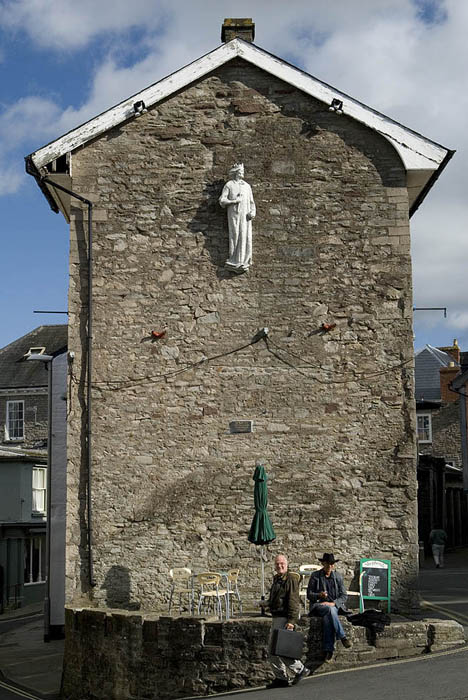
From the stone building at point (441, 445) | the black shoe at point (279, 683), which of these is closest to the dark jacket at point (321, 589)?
the black shoe at point (279, 683)

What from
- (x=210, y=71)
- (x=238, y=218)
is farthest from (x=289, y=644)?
(x=210, y=71)

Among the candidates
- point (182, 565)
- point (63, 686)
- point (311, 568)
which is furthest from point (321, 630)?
point (63, 686)

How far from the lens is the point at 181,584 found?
46.3ft

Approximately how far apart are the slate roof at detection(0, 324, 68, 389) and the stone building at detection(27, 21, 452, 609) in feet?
96.1

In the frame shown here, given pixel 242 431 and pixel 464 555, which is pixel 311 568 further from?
pixel 464 555

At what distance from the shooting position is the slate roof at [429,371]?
47.8 meters

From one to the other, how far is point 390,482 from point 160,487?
11.9 feet

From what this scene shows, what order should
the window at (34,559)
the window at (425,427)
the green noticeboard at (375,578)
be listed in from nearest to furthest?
the green noticeboard at (375,578), the window at (34,559), the window at (425,427)

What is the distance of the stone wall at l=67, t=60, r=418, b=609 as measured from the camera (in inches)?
567

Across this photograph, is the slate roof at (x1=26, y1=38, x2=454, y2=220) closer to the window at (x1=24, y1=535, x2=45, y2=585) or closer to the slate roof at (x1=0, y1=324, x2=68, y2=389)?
the window at (x1=24, y1=535, x2=45, y2=585)

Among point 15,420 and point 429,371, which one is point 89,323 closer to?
point 15,420

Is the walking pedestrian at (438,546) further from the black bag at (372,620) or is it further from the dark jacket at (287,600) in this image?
the dark jacket at (287,600)

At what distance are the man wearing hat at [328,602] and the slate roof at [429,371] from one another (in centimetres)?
3617

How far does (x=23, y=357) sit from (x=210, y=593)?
34569mm
